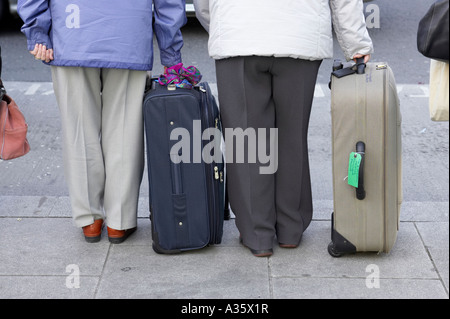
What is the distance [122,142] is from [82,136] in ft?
0.66

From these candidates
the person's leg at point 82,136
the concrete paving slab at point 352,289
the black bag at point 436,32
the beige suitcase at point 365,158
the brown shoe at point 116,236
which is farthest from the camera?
the brown shoe at point 116,236

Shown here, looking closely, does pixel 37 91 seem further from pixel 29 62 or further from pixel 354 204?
pixel 354 204

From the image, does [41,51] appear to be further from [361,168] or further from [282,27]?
[361,168]

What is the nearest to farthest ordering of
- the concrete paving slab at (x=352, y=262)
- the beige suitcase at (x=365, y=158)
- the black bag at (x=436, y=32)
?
the black bag at (x=436, y=32) < the beige suitcase at (x=365, y=158) < the concrete paving slab at (x=352, y=262)

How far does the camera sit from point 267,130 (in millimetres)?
3609

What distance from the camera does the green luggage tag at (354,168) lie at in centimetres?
339

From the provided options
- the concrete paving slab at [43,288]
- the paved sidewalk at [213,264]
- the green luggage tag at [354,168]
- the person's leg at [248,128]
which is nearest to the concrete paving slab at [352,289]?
the paved sidewalk at [213,264]

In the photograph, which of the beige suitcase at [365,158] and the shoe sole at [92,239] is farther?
the shoe sole at [92,239]

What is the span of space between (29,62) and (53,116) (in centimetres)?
188

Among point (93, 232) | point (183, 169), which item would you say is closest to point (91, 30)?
point (183, 169)

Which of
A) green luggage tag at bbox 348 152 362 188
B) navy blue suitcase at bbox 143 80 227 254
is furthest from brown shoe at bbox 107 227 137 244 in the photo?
green luggage tag at bbox 348 152 362 188

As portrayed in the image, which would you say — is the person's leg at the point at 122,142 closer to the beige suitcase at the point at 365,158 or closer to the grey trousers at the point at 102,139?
the grey trousers at the point at 102,139

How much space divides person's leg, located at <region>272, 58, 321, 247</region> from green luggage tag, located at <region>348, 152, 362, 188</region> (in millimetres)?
312

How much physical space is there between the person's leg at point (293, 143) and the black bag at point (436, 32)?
2.11 ft
